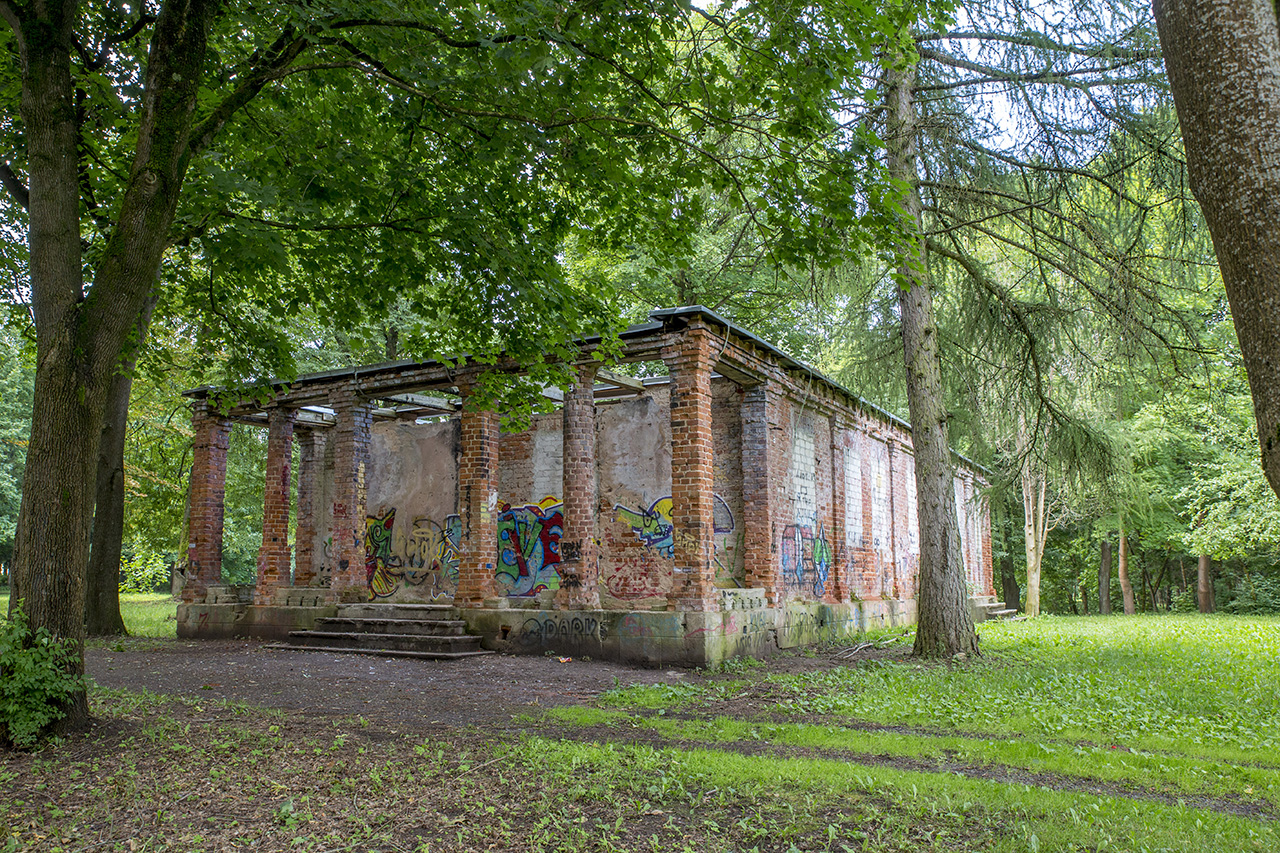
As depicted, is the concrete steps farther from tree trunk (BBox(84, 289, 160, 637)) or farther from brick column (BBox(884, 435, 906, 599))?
brick column (BBox(884, 435, 906, 599))

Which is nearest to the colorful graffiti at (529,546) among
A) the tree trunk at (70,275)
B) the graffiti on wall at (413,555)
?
the graffiti on wall at (413,555)

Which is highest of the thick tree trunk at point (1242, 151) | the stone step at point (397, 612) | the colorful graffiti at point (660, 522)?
the thick tree trunk at point (1242, 151)

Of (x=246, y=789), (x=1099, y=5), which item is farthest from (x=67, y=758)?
(x=1099, y=5)

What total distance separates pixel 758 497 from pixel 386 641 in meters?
6.05

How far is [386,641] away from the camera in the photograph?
1222 centimetres

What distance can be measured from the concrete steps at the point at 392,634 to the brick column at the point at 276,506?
1.84 meters

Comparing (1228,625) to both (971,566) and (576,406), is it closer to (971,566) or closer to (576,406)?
(971,566)

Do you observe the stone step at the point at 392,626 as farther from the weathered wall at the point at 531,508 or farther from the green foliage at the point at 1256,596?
the green foliage at the point at 1256,596

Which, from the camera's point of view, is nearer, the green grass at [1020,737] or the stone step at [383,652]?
the green grass at [1020,737]

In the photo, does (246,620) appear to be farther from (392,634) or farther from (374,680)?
(374,680)

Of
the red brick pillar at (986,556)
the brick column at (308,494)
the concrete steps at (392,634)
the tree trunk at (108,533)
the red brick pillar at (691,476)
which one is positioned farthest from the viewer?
the red brick pillar at (986,556)

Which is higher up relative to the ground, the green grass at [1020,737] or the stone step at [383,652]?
the green grass at [1020,737]

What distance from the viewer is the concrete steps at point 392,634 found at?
1171cm

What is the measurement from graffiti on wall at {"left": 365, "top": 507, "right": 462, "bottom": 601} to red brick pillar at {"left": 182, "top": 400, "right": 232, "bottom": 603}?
2.76 meters
